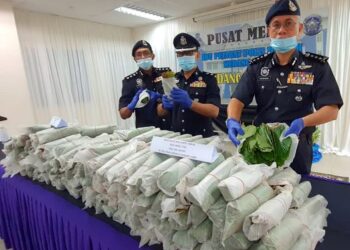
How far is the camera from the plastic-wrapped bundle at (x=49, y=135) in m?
1.17

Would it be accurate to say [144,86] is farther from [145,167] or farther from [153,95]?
[145,167]

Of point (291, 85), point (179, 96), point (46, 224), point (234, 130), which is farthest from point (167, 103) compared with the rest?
point (46, 224)

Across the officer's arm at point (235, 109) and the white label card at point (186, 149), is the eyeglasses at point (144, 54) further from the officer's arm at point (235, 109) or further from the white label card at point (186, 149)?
the white label card at point (186, 149)

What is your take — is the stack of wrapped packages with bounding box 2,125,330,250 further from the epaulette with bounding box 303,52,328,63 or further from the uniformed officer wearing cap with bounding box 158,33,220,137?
the uniformed officer wearing cap with bounding box 158,33,220,137

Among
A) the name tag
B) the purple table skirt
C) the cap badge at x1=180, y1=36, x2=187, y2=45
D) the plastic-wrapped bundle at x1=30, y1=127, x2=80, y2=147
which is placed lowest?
the purple table skirt

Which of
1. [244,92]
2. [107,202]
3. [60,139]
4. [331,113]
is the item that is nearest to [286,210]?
[107,202]

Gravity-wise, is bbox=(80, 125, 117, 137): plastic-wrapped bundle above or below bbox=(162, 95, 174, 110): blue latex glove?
below

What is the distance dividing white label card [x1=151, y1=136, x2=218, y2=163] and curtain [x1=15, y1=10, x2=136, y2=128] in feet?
12.6

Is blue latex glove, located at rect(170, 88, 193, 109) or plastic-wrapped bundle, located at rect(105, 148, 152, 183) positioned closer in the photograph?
plastic-wrapped bundle, located at rect(105, 148, 152, 183)

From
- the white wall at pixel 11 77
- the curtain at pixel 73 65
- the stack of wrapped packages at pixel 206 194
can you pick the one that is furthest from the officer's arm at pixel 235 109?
the curtain at pixel 73 65

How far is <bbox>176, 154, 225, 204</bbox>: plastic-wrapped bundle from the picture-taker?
0.61m

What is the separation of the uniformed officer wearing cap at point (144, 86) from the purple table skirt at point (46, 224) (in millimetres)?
933

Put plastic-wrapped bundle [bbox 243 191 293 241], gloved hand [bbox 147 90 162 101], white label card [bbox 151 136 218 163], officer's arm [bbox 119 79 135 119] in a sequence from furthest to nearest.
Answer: officer's arm [bbox 119 79 135 119]
gloved hand [bbox 147 90 162 101]
white label card [bbox 151 136 218 163]
plastic-wrapped bundle [bbox 243 191 293 241]

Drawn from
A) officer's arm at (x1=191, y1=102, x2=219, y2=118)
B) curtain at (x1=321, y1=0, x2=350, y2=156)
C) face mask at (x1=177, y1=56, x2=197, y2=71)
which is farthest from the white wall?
curtain at (x1=321, y1=0, x2=350, y2=156)
